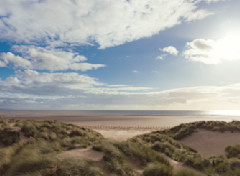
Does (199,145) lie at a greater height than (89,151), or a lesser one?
lesser

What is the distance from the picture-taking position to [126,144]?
8.80 m

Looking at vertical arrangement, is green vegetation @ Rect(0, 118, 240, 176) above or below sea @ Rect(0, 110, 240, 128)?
above

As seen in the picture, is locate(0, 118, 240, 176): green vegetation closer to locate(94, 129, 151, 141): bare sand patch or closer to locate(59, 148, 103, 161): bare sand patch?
locate(59, 148, 103, 161): bare sand patch

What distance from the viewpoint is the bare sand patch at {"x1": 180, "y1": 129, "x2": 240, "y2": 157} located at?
1576 centimetres

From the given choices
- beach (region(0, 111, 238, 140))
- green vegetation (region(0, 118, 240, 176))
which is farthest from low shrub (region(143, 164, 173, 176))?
beach (region(0, 111, 238, 140))

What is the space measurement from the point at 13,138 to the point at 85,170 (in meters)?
6.96

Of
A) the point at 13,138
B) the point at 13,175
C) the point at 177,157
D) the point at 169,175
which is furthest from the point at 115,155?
the point at 13,138

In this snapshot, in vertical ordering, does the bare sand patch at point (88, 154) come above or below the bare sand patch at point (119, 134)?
above

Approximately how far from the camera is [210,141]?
17625 mm

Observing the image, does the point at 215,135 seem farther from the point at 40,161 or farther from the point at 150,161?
the point at 40,161

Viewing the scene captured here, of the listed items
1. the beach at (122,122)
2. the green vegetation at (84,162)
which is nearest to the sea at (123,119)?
the beach at (122,122)

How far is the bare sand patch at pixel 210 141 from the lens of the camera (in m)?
15.8

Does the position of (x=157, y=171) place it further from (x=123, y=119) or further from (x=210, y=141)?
(x=123, y=119)

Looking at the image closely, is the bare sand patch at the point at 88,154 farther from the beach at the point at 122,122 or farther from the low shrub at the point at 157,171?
the beach at the point at 122,122
